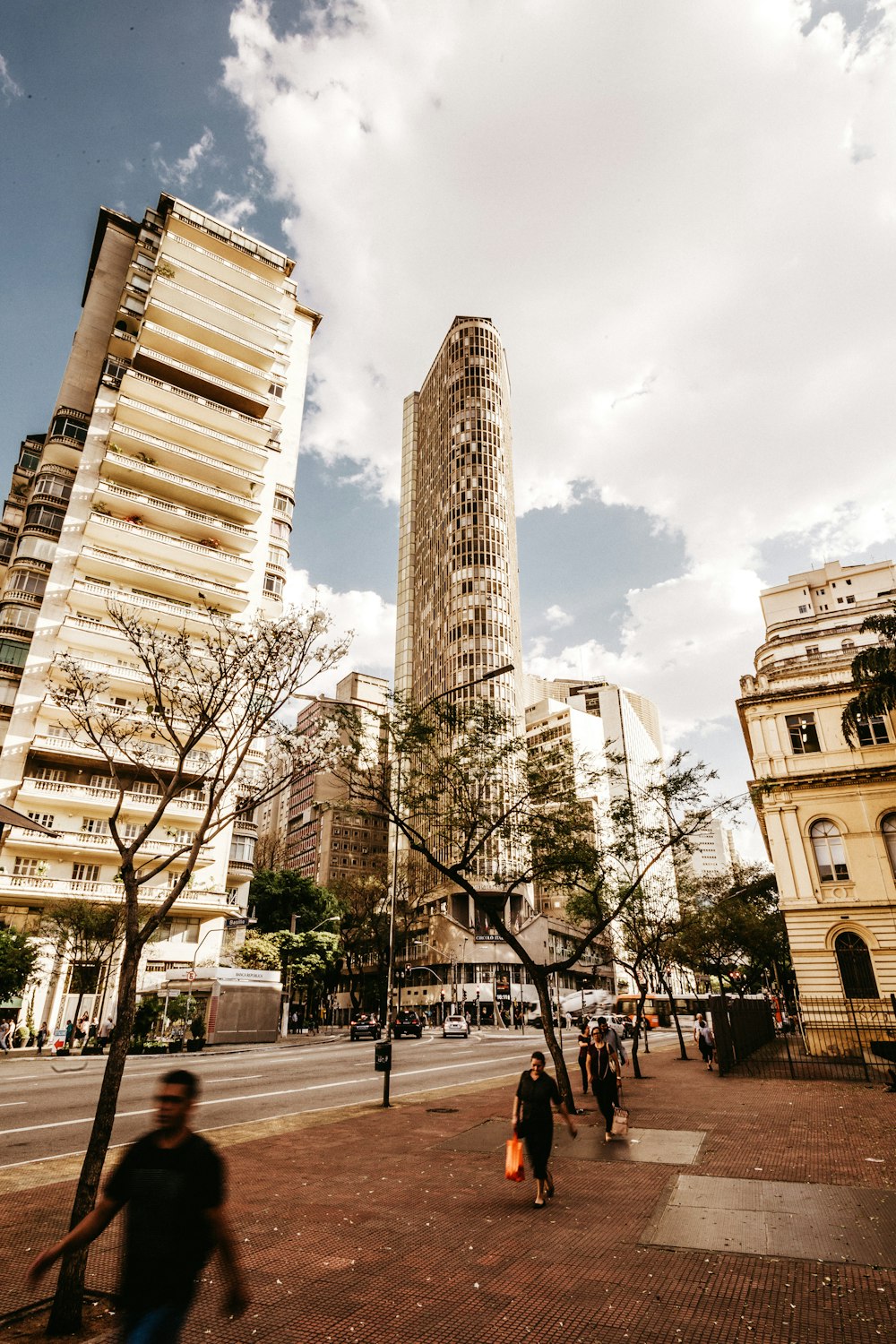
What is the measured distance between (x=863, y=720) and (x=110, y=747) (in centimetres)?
3654

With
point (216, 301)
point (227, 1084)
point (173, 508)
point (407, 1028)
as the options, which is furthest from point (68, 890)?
point (216, 301)

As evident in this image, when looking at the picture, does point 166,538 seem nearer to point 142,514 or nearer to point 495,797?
point 142,514

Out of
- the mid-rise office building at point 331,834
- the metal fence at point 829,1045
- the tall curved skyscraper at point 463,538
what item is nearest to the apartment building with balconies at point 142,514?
the metal fence at point 829,1045

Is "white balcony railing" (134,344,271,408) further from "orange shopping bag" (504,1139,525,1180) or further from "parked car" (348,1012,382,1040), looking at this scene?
"orange shopping bag" (504,1139,525,1180)

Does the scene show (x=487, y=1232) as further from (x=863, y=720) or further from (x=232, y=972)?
(x=232, y=972)

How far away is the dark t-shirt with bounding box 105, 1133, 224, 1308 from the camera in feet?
10.9

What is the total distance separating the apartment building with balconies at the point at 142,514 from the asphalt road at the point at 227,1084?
9.44 m

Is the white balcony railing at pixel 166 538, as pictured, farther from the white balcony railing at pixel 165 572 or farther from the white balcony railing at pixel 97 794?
the white balcony railing at pixel 97 794

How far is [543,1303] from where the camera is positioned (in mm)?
5383

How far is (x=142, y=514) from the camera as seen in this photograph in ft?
141

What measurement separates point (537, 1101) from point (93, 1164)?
4.60 meters

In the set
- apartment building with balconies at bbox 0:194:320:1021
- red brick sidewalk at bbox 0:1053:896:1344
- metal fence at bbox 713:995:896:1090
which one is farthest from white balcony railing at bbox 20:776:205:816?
red brick sidewalk at bbox 0:1053:896:1344

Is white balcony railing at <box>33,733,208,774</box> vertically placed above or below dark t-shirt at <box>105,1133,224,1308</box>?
above

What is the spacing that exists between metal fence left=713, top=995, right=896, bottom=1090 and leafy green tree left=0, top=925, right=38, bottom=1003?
1047 inches
